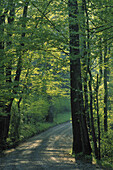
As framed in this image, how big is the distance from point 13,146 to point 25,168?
23.5ft

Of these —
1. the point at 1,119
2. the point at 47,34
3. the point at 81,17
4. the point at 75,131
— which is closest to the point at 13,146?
the point at 1,119

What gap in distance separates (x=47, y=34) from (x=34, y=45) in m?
0.95

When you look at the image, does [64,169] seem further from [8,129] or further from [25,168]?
[8,129]

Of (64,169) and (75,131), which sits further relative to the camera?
(75,131)

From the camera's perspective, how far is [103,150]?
1122 centimetres

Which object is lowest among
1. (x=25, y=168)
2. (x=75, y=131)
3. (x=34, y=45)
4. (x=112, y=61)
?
(x=25, y=168)

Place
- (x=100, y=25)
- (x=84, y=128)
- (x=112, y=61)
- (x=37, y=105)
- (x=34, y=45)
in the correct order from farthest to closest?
(x=37, y=105) < (x=84, y=128) < (x=34, y=45) < (x=112, y=61) < (x=100, y=25)

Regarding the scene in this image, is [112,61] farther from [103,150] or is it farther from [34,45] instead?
[103,150]

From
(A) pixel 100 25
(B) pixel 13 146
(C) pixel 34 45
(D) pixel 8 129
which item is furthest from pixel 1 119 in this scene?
(A) pixel 100 25

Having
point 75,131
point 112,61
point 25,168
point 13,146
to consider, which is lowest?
point 13,146

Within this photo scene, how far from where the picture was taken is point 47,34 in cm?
896

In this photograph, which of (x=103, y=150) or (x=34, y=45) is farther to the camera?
(x=103, y=150)

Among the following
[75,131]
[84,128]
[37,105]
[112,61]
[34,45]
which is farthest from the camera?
[37,105]

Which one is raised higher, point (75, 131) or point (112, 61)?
point (112, 61)
